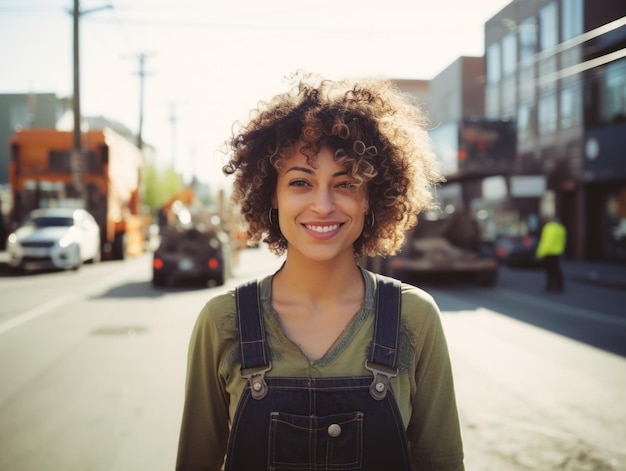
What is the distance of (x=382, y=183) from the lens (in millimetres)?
2348

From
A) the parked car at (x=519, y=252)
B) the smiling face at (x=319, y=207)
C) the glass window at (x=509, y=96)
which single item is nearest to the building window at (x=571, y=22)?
the glass window at (x=509, y=96)

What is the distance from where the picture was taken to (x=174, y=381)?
6.11 m

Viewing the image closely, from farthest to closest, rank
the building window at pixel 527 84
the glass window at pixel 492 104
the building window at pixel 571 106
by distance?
the glass window at pixel 492 104 → the building window at pixel 571 106 → the building window at pixel 527 84

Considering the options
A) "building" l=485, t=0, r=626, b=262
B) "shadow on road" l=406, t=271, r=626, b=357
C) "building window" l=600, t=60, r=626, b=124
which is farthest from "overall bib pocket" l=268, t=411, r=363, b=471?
"building window" l=600, t=60, r=626, b=124

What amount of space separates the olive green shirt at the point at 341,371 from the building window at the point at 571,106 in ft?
82.0

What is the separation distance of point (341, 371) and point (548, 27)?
1625 centimetres

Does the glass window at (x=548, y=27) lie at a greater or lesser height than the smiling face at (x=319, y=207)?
greater

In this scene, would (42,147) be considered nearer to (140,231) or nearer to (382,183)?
(140,231)

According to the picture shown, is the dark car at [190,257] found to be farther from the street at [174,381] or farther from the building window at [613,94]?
the building window at [613,94]

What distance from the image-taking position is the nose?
6.80 ft

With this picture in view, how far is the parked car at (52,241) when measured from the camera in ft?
58.3

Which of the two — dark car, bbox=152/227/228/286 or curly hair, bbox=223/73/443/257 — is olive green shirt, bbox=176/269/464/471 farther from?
dark car, bbox=152/227/228/286

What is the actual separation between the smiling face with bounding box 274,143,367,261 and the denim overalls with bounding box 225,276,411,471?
39cm

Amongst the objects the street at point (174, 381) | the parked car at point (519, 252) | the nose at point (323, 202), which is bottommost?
the street at point (174, 381)
